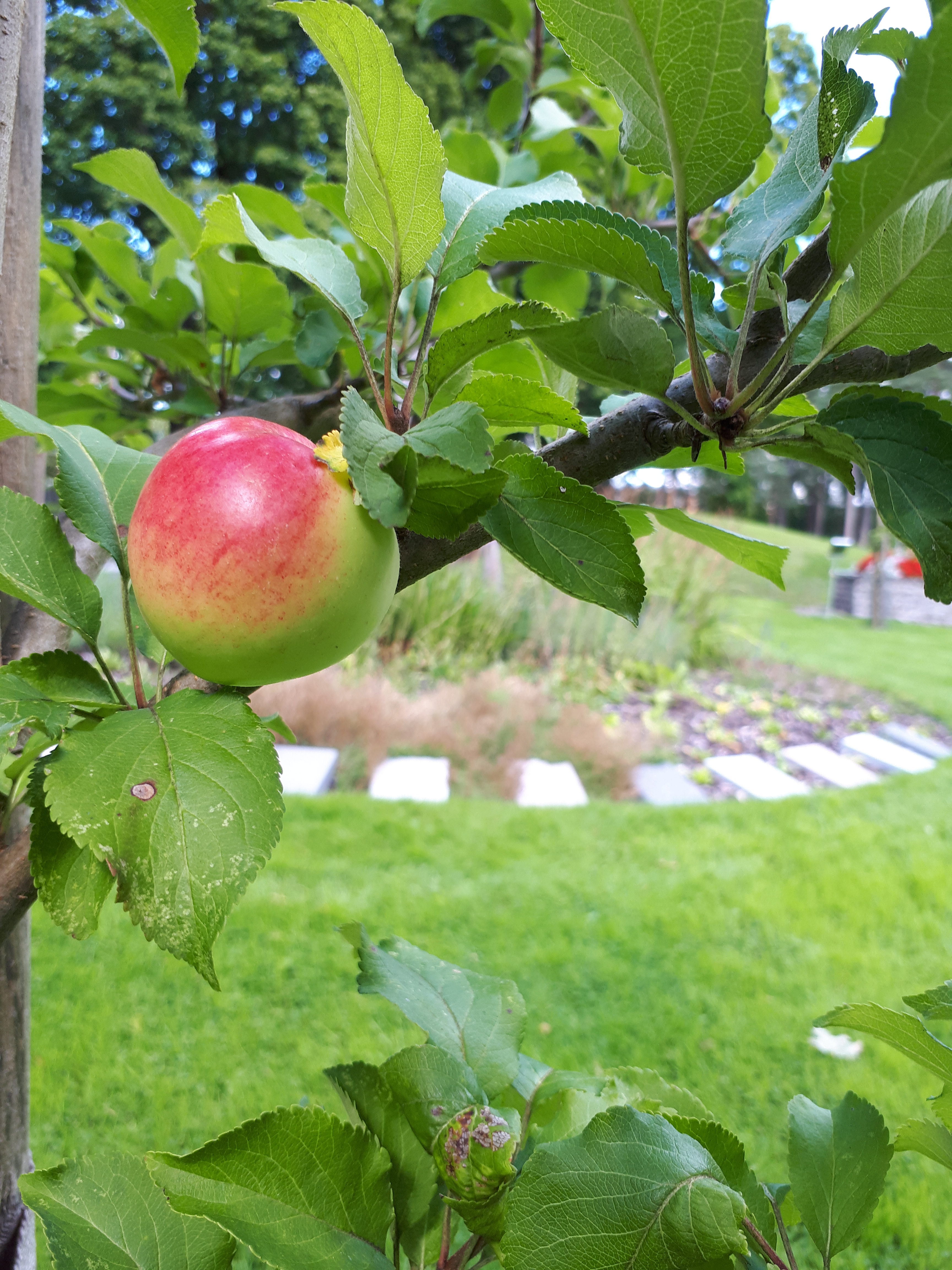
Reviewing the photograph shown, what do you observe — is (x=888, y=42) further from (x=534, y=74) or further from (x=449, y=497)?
(x=534, y=74)

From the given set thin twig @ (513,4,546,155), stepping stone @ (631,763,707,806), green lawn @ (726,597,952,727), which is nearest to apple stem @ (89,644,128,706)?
thin twig @ (513,4,546,155)

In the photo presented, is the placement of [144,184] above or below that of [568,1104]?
above

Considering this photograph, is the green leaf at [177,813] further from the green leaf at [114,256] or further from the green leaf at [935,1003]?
the green leaf at [114,256]

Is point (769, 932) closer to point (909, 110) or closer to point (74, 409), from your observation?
point (74, 409)

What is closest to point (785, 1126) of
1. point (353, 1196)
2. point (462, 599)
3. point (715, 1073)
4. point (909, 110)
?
point (715, 1073)

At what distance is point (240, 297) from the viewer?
882mm

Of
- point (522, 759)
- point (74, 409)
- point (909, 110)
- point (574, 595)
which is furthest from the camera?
point (522, 759)

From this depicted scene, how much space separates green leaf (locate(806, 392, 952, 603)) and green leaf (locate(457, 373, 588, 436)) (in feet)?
0.32

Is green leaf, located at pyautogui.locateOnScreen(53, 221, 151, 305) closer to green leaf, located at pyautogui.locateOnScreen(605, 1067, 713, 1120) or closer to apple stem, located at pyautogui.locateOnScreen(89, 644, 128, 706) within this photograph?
apple stem, located at pyautogui.locateOnScreen(89, 644, 128, 706)

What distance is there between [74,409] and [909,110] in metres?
0.98

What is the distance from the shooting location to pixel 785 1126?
1672 millimetres

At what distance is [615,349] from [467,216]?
0.49 feet

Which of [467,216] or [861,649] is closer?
[467,216]

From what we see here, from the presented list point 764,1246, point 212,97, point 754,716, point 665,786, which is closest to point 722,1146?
point 764,1246
